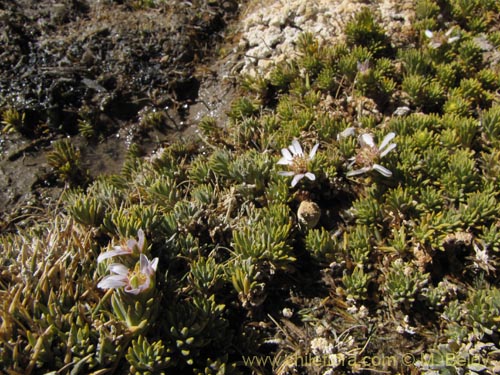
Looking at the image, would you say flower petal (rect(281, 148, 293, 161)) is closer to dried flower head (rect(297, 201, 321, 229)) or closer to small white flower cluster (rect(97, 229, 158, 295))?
dried flower head (rect(297, 201, 321, 229))

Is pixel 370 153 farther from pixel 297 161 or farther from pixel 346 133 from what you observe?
pixel 297 161

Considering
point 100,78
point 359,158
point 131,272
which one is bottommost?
point 359,158

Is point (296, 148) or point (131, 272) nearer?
point (131, 272)

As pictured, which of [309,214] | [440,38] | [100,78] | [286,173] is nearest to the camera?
[309,214]

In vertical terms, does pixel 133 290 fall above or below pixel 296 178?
above

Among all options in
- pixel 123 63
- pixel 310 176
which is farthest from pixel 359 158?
pixel 123 63

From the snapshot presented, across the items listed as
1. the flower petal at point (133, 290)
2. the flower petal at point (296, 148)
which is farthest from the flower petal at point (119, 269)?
the flower petal at point (296, 148)

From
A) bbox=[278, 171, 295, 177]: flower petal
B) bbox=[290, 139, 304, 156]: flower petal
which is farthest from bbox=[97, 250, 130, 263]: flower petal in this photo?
bbox=[290, 139, 304, 156]: flower petal

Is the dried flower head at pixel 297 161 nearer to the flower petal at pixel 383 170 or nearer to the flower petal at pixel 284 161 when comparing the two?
the flower petal at pixel 284 161
